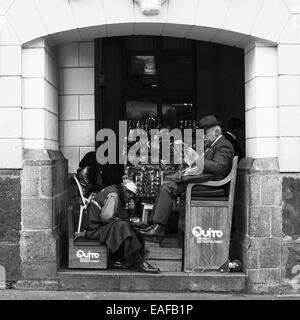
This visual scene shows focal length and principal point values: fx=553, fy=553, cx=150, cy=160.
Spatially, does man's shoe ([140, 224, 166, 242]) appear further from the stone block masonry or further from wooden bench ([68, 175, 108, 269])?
the stone block masonry

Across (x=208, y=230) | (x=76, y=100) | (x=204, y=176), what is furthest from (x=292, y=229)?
(x=76, y=100)

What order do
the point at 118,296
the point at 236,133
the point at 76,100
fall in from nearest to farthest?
the point at 118,296 → the point at 76,100 → the point at 236,133

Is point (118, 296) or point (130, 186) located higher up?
point (130, 186)

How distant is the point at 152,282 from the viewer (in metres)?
7.17

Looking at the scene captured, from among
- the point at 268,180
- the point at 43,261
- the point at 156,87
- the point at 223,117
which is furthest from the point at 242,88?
the point at 43,261

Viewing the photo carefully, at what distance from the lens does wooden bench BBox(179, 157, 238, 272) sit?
23.7 feet

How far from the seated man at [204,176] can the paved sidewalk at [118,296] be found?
0.79 meters

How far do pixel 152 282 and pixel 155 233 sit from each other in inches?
25.4

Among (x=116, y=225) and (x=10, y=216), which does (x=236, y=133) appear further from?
(x=10, y=216)

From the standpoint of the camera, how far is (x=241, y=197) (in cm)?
752

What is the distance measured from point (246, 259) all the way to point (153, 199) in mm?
1662

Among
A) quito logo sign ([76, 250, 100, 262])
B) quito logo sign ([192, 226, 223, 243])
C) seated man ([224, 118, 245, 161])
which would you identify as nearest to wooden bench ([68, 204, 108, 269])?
quito logo sign ([76, 250, 100, 262])

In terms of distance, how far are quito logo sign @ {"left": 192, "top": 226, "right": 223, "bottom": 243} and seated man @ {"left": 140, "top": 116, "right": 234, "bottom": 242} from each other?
43cm

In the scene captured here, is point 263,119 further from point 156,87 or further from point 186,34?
point 156,87
